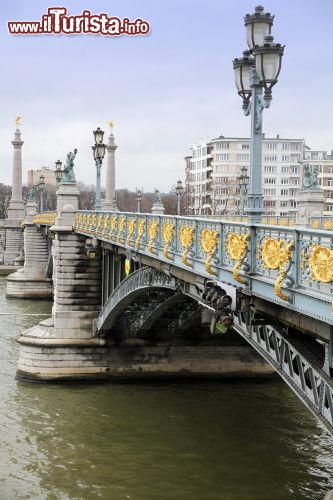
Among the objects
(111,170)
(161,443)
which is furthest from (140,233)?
(111,170)

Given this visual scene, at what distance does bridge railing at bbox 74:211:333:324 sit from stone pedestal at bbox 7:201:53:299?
1789 inches

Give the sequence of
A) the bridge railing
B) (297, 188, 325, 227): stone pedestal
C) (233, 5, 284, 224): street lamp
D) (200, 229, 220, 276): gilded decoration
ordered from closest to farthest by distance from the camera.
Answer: the bridge railing → (233, 5, 284, 224): street lamp → (200, 229, 220, 276): gilded decoration → (297, 188, 325, 227): stone pedestal

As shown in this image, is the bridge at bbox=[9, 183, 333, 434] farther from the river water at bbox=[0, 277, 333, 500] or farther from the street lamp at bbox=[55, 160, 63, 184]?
the street lamp at bbox=[55, 160, 63, 184]

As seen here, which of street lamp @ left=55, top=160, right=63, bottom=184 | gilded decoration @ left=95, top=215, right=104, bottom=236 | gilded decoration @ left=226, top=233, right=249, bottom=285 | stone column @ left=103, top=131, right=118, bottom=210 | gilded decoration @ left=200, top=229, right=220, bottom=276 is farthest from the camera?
stone column @ left=103, top=131, right=118, bottom=210

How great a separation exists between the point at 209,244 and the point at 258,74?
11.3ft

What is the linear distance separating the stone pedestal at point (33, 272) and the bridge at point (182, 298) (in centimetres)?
2901

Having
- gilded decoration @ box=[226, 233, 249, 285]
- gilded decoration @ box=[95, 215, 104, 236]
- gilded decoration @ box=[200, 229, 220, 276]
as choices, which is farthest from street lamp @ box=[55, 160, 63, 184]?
gilded decoration @ box=[226, 233, 249, 285]

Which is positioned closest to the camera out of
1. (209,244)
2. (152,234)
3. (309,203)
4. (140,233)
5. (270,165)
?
(209,244)

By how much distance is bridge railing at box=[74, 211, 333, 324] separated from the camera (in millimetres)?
9375

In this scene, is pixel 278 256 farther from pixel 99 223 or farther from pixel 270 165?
pixel 270 165

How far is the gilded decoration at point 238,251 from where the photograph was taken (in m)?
11.7

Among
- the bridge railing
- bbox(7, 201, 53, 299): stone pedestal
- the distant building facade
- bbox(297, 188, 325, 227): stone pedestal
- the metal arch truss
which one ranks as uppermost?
the distant building facade

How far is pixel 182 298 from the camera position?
79.7 ft

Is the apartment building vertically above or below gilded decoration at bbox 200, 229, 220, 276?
above
